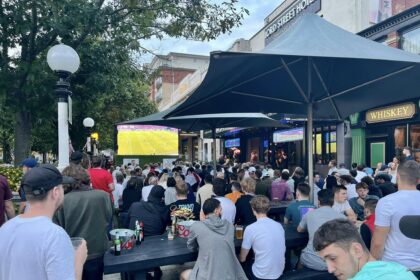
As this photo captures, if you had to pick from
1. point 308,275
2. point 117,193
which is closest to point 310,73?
point 308,275

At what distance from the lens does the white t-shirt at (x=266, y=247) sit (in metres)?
3.75

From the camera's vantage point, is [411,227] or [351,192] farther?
[351,192]

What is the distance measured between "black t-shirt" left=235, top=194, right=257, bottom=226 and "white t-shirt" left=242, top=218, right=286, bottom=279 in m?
1.38

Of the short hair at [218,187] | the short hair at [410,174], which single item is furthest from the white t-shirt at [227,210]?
the short hair at [410,174]

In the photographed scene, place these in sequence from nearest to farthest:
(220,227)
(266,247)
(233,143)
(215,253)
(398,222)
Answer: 1. (398,222)
2. (215,253)
3. (220,227)
4. (266,247)
5. (233,143)

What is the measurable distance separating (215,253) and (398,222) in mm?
1861

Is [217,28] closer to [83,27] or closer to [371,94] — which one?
[83,27]

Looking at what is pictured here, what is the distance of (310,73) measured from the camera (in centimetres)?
432

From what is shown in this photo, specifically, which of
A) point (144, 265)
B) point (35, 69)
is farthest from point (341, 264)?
point (35, 69)

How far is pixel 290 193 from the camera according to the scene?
769 centimetres

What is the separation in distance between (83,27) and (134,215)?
5691mm

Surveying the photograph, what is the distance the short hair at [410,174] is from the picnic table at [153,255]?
1747mm

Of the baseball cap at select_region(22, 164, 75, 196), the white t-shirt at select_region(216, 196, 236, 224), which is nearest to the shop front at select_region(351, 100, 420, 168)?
the white t-shirt at select_region(216, 196, 236, 224)

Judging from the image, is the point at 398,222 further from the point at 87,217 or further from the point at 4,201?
the point at 4,201
